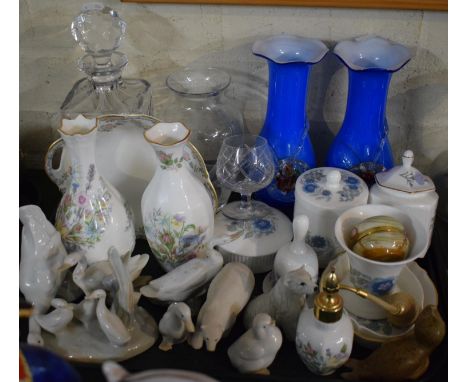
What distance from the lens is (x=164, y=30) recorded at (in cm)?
93

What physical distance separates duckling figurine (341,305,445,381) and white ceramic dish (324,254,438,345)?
4cm

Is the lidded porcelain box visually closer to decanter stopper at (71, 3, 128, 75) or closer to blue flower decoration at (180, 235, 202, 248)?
blue flower decoration at (180, 235, 202, 248)

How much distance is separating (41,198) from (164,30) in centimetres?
35

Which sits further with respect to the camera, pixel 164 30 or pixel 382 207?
pixel 164 30

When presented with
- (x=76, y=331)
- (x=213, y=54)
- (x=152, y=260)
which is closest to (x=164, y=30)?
(x=213, y=54)

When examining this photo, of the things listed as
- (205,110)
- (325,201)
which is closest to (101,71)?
(205,110)

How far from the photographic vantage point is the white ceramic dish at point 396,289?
0.69 m

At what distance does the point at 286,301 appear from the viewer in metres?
0.67

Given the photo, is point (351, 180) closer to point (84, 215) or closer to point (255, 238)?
point (255, 238)

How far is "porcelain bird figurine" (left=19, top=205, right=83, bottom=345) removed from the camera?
0.68 m

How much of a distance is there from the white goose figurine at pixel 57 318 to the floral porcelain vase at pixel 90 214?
0.29 ft

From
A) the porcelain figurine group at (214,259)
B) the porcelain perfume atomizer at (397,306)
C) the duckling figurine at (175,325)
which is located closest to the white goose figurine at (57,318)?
the porcelain figurine group at (214,259)

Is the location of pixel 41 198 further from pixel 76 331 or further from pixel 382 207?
pixel 382 207

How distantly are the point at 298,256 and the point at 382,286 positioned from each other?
4.3 inches
